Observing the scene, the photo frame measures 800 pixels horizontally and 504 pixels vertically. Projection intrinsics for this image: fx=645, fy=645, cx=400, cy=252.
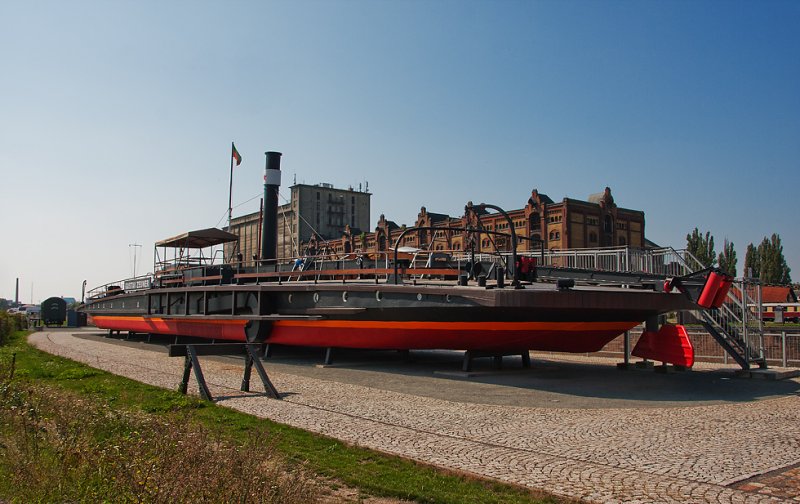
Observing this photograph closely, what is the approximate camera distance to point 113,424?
21.9 ft

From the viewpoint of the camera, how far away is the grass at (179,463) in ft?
14.3

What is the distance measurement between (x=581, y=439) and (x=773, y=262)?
68.6 m

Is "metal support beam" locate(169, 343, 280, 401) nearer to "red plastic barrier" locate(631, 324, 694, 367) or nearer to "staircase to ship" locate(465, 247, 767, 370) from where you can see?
"staircase to ship" locate(465, 247, 767, 370)

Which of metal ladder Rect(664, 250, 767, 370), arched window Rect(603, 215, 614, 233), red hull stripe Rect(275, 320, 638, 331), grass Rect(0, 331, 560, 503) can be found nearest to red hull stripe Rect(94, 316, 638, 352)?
red hull stripe Rect(275, 320, 638, 331)

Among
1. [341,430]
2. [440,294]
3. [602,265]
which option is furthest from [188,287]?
[341,430]

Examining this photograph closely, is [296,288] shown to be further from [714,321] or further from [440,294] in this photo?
[714,321]

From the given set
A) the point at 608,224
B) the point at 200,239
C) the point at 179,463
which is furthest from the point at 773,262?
the point at 179,463

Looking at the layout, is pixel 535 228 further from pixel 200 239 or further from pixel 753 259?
pixel 200 239

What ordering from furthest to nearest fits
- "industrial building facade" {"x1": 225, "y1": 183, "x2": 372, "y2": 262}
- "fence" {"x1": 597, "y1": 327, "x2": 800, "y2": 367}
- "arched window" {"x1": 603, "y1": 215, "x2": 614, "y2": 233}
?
"industrial building facade" {"x1": 225, "y1": 183, "x2": 372, "y2": 262}, "arched window" {"x1": 603, "y1": 215, "x2": 614, "y2": 233}, "fence" {"x1": 597, "y1": 327, "x2": 800, "y2": 367}

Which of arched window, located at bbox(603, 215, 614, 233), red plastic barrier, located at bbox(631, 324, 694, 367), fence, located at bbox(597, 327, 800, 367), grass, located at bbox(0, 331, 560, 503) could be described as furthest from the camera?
arched window, located at bbox(603, 215, 614, 233)

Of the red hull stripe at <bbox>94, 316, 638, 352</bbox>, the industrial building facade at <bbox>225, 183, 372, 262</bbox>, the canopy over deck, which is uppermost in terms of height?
the industrial building facade at <bbox>225, 183, 372, 262</bbox>

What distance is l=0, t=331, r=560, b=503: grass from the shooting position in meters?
4.34

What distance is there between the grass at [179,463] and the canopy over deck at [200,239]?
16.9 metres

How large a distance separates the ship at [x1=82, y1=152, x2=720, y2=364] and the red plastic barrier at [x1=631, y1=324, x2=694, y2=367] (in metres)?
0.29
